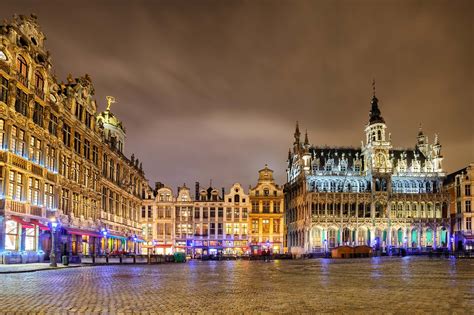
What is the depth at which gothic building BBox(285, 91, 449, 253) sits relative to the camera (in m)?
104

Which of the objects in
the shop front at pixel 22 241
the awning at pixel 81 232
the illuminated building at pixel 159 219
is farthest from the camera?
the illuminated building at pixel 159 219

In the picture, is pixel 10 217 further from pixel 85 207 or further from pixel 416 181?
pixel 416 181

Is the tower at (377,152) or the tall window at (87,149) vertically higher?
the tower at (377,152)

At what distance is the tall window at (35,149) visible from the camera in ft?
138

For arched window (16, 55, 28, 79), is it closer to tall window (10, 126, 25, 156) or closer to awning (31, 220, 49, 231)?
tall window (10, 126, 25, 156)

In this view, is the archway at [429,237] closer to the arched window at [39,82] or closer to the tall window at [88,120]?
the tall window at [88,120]

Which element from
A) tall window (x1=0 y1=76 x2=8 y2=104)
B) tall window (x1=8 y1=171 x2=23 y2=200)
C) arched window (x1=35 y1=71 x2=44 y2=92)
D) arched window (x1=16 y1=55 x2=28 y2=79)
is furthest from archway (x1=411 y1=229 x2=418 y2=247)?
tall window (x1=0 y1=76 x2=8 y2=104)

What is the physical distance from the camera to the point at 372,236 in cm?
10431

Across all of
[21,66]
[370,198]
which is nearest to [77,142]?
[21,66]

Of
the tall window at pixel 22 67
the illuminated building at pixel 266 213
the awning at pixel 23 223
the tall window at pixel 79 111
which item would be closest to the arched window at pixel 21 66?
the tall window at pixel 22 67

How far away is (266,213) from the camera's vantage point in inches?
4104

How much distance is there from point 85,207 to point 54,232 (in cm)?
1749

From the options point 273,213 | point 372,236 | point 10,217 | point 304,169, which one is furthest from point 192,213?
point 10,217

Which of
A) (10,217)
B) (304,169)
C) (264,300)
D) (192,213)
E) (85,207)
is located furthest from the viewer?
(304,169)
